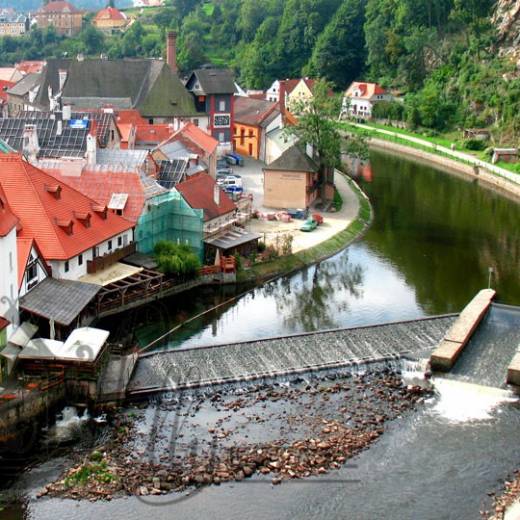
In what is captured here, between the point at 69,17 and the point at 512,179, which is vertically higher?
the point at 69,17

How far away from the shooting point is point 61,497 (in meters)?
26.3

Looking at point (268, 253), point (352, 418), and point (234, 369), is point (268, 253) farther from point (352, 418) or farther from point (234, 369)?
point (352, 418)

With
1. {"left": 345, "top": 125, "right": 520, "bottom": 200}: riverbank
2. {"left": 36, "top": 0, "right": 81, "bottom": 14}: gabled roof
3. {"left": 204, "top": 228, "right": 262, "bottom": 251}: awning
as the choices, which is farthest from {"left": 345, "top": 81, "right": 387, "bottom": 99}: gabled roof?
{"left": 36, "top": 0, "right": 81, "bottom": 14}: gabled roof

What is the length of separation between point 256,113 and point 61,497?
61.1 m

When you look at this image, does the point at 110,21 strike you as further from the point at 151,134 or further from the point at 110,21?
the point at 151,134

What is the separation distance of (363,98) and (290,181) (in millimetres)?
56710

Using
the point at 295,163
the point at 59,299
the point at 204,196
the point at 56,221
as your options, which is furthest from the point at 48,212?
the point at 295,163

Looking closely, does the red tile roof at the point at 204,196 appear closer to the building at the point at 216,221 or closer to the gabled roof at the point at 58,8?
the building at the point at 216,221

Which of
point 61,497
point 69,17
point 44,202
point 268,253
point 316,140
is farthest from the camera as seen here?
point 69,17

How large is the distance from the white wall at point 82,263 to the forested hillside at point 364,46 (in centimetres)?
5473

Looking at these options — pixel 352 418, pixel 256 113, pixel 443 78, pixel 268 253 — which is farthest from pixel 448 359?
pixel 443 78

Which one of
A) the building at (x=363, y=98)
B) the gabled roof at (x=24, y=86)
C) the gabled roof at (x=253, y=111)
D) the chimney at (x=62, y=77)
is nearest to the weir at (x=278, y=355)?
the gabled roof at (x=253, y=111)

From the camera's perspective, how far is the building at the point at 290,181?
60.3 metres

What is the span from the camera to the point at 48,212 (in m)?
40.0
